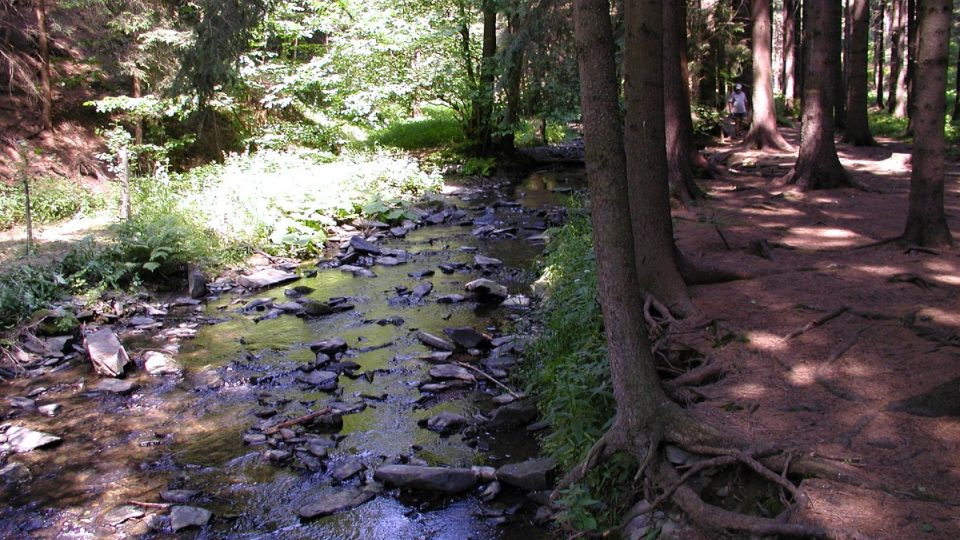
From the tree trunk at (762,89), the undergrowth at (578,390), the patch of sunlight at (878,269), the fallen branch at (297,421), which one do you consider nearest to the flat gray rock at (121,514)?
the fallen branch at (297,421)

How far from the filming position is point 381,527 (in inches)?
213

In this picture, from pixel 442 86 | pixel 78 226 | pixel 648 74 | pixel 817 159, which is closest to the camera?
pixel 648 74

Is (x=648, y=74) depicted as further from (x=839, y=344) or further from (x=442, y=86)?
(x=442, y=86)

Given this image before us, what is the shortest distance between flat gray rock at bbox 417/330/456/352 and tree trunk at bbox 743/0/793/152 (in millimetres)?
13240

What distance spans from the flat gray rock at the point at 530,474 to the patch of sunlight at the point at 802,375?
1.93 m

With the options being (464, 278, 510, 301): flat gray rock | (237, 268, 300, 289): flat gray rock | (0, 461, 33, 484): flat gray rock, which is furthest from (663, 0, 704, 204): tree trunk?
(0, 461, 33, 484): flat gray rock

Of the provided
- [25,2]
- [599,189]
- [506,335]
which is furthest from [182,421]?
[25,2]

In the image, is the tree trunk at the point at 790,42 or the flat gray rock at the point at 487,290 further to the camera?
the tree trunk at the point at 790,42

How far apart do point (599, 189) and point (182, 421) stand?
17.0 ft

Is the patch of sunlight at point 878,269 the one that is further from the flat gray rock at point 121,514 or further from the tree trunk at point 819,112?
the flat gray rock at point 121,514

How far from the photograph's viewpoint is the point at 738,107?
80.8 feet

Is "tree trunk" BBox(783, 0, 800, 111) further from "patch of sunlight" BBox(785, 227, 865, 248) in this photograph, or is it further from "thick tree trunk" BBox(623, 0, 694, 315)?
"thick tree trunk" BBox(623, 0, 694, 315)

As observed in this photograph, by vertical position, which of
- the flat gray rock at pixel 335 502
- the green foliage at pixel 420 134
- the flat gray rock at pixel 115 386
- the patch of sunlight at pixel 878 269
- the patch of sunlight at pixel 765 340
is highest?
the green foliage at pixel 420 134

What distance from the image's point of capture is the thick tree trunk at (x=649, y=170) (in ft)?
23.3
